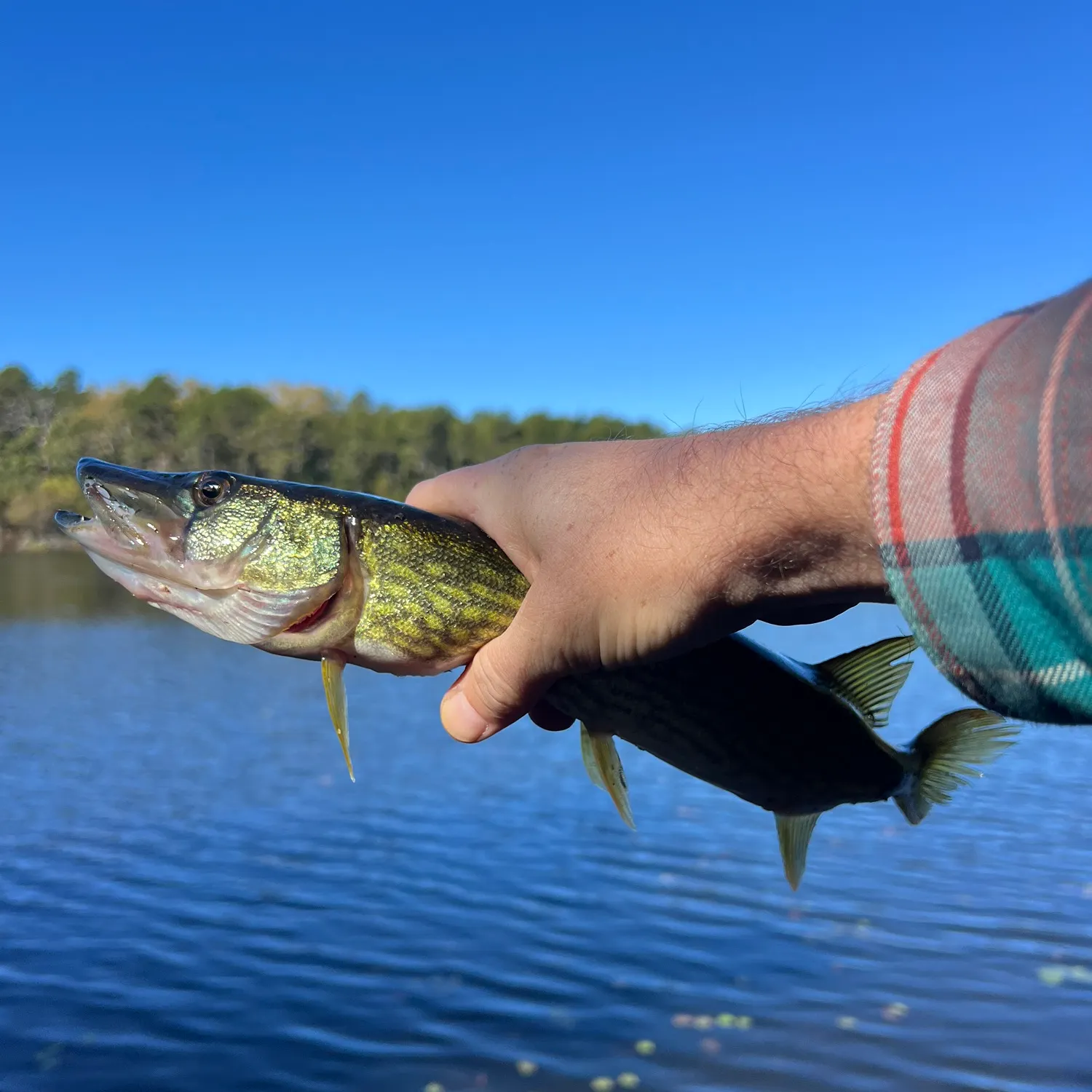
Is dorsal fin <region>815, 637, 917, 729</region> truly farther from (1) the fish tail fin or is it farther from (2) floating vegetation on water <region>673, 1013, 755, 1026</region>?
(2) floating vegetation on water <region>673, 1013, 755, 1026</region>

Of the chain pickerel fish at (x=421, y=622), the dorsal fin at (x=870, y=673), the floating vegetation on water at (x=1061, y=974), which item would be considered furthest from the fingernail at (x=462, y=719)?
the floating vegetation on water at (x=1061, y=974)

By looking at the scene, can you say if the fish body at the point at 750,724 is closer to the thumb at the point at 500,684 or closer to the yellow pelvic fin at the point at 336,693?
the thumb at the point at 500,684

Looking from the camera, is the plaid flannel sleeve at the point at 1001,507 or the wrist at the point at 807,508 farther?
the wrist at the point at 807,508

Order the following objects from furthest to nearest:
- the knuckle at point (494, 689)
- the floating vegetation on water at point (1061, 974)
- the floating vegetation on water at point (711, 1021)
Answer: the floating vegetation on water at point (1061, 974) < the floating vegetation on water at point (711, 1021) < the knuckle at point (494, 689)

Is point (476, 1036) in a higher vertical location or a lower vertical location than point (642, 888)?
lower

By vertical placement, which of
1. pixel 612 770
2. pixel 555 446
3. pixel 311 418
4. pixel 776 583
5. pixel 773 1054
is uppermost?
pixel 311 418

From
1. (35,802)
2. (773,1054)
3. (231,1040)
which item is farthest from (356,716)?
(773,1054)

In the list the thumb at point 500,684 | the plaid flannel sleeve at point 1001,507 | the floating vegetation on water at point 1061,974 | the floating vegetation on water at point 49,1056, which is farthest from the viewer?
the floating vegetation on water at point 1061,974

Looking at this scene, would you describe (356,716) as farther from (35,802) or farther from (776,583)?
(776,583)

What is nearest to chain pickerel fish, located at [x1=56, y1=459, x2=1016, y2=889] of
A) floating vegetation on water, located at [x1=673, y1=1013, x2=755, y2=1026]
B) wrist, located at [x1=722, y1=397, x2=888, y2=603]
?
wrist, located at [x1=722, y1=397, x2=888, y2=603]
